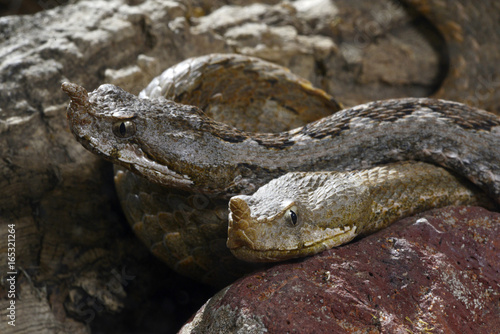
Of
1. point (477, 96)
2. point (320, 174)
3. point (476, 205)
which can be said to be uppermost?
point (320, 174)

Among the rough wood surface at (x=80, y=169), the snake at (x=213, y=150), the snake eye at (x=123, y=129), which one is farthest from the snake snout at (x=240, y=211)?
the rough wood surface at (x=80, y=169)

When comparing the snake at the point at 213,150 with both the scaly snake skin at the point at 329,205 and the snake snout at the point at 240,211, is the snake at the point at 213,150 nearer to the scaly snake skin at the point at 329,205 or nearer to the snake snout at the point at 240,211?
the scaly snake skin at the point at 329,205

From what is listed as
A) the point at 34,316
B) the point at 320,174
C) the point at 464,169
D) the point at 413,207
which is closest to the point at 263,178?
the point at 320,174

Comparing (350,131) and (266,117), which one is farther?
(266,117)

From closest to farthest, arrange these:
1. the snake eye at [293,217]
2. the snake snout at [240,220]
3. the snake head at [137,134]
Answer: the snake snout at [240,220] → the snake eye at [293,217] → the snake head at [137,134]

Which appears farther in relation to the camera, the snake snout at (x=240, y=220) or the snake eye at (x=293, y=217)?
the snake eye at (x=293, y=217)

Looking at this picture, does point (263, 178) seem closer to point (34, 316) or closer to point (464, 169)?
point (464, 169)
